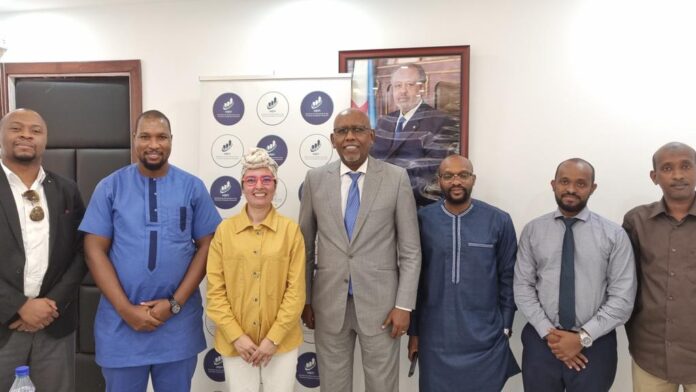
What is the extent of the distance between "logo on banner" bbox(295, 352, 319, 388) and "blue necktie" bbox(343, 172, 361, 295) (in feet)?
3.07

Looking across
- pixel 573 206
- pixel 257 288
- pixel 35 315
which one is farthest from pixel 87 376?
A: pixel 573 206

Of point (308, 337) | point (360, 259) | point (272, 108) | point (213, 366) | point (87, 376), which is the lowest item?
point (87, 376)

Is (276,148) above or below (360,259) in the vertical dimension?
above

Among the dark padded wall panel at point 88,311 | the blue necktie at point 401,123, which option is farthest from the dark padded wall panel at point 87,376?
the blue necktie at point 401,123

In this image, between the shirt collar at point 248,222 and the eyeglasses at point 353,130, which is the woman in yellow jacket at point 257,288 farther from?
the eyeglasses at point 353,130

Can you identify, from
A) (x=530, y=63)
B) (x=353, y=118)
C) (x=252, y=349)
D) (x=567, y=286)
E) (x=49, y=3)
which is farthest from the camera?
(x=49, y=3)

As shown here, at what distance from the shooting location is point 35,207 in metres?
2.17

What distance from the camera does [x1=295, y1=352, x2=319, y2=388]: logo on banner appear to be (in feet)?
9.60

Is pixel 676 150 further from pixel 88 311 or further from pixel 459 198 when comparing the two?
pixel 88 311

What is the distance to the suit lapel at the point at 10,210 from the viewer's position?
209 centimetres

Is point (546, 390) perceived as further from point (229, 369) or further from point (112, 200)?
point (112, 200)

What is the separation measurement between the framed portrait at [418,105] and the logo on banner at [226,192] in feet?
3.06

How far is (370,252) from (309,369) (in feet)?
3.88

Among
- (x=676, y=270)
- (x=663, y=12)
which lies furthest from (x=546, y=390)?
(x=663, y=12)
